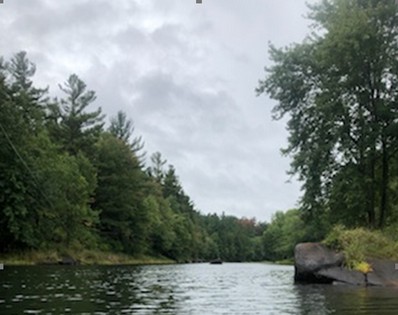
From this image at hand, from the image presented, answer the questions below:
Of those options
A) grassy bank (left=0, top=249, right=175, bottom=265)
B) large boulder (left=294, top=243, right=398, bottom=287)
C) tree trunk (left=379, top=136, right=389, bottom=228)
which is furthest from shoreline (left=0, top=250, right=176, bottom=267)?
tree trunk (left=379, top=136, right=389, bottom=228)

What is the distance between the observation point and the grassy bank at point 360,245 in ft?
77.2

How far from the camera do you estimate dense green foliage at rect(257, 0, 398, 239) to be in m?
30.0

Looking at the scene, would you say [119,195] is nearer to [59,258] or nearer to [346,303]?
[59,258]

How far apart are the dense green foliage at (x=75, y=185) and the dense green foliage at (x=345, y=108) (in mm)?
15084

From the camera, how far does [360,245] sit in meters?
23.9

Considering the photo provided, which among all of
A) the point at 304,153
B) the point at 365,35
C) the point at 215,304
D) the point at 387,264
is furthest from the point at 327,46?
the point at 215,304

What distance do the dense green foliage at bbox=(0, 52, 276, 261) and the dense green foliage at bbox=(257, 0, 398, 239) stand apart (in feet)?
49.5

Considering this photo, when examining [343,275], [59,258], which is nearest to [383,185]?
[343,275]

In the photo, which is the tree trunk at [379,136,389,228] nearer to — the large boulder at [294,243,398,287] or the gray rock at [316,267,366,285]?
the large boulder at [294,243,398,287]

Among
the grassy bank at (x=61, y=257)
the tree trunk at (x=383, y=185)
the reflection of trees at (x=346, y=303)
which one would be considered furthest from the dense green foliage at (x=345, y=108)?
the grassy bank at (x=61, y=257)

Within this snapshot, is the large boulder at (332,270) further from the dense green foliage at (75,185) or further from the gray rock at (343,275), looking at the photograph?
the dense green foliage at (75,185)

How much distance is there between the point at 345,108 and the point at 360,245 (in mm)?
9328

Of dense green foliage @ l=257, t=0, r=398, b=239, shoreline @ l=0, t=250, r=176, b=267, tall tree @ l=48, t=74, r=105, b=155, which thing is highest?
tall tree @ l=48, t=74, r=105, b=155

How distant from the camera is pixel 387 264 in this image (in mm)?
23469
